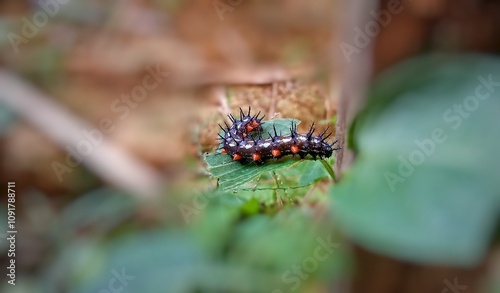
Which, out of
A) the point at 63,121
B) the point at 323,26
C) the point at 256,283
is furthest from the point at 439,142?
the point at 63,121

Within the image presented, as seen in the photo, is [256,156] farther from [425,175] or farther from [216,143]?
[425,175]

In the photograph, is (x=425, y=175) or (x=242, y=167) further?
(x=425, y=175)

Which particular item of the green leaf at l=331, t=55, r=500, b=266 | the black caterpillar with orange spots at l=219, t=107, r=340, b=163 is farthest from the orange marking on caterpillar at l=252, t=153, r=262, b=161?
the green leaf at l=331, t=55, r=500, b=266

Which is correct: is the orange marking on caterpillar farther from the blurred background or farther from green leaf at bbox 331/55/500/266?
green leaf at bbox 331/55/500/266

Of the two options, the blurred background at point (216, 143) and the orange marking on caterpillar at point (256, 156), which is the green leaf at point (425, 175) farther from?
the orange marking on caterpillar at point (256, 156)

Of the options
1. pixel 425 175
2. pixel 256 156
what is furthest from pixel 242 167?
pixel 425 175

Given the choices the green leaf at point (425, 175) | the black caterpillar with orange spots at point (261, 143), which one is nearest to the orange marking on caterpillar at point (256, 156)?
the black caterpillar with orange spots at point (261, 143)

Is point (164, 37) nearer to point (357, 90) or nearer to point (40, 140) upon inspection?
point (40, 140)
